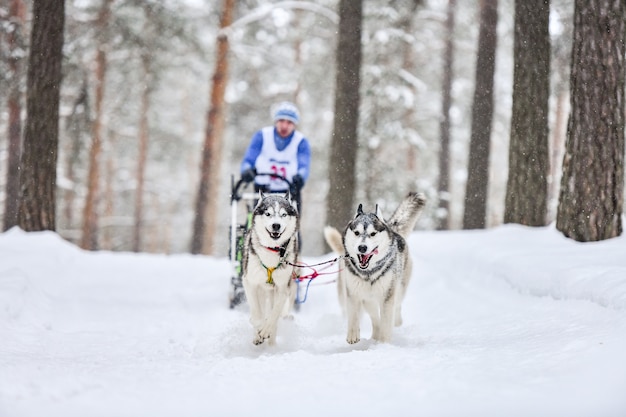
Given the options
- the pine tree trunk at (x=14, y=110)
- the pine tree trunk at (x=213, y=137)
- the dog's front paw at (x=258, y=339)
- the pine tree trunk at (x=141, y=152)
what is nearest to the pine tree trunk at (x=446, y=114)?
the pine tree trunk at (x=213, y=137)

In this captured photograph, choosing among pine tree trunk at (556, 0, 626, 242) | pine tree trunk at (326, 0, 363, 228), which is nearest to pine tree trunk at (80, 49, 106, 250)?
pine tree trunk at (326, 0, 363, 228)

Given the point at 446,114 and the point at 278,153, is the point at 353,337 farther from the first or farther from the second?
the point at 446,114

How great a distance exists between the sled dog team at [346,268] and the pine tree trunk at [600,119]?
8.12 feet

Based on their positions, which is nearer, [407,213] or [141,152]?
[407,213]

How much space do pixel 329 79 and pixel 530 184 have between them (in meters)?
9.24

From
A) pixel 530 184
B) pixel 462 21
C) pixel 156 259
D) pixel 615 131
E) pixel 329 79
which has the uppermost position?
pixel 462 21

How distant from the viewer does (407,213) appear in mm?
5414

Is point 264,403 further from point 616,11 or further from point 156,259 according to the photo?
point 156,259

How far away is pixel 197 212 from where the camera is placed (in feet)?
44.3

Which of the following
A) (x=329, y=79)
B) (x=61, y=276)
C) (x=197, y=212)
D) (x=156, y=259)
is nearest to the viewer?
(x=61, y=276)

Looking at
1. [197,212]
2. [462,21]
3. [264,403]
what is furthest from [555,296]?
[462,21]

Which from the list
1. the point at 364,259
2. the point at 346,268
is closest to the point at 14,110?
the point at 346,268

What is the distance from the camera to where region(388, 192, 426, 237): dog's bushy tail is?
5.38 metres

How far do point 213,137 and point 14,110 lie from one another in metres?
5.05
